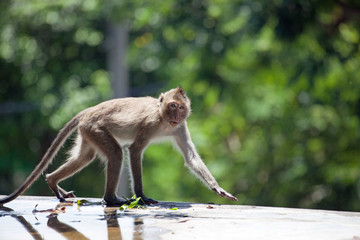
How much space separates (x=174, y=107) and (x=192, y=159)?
620mm

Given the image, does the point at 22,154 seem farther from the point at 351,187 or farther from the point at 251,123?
the point at 351,187

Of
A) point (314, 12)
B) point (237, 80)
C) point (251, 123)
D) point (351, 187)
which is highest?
point (314, 12)

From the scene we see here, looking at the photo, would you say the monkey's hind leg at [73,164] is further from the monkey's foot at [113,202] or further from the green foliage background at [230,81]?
the green foliage background at [230,81]

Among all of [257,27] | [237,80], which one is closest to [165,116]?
[257,27]

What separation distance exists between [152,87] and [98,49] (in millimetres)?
2174

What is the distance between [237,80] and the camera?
15.7 meters

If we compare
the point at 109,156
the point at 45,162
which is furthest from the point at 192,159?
the point at 45,162

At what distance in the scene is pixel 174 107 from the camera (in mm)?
7648

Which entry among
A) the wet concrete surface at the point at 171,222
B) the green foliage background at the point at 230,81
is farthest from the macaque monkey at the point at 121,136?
the green foliage background at the point at 230,81

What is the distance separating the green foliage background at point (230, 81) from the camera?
1341cm

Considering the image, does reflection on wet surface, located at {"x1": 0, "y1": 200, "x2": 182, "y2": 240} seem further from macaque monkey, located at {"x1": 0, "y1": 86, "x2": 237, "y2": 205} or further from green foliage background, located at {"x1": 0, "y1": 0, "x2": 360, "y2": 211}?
green foliage background, located at {"x1": 0, "y1": 0, "x2": 360, "y2": 211}

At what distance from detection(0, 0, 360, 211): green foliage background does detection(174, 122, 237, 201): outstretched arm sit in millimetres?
4880

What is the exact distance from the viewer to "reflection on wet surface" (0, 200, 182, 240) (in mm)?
5359

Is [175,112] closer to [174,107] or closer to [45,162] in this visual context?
A: [174,107]
